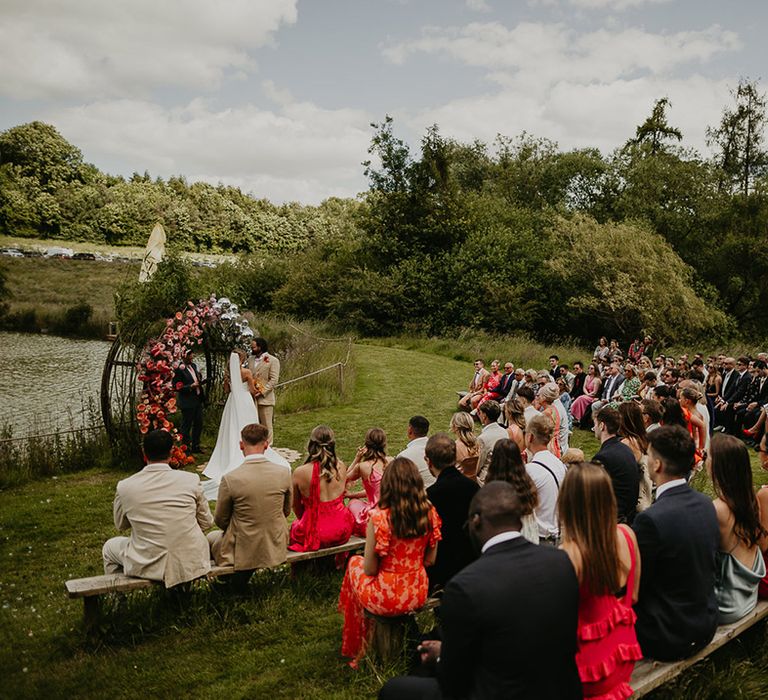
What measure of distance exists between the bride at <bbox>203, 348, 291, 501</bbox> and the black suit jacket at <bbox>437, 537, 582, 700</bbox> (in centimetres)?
791

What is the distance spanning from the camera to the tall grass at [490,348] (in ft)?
78.1

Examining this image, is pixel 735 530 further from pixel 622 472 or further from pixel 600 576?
pixel 622 472

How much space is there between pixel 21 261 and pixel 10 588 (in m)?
45.2

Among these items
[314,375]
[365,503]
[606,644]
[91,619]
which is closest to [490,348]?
[314,375]

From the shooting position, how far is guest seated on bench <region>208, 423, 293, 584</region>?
5098 mm

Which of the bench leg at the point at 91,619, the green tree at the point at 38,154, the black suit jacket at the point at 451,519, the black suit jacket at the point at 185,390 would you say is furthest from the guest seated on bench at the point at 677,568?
the green tree at the point at 38,154

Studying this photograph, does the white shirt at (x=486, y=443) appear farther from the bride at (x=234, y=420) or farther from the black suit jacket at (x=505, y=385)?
the black suit jacket at (x=505, y=385)

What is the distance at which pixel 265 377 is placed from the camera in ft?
36.8

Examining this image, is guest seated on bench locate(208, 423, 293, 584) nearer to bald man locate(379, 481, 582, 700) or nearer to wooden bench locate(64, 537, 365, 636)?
wooden bench locate(64, 537, 365, 636)

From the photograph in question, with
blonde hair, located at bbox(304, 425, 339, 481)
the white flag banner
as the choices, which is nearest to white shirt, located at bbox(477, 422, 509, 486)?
blonde hair, located at bbox(304, 425, 339, 481)

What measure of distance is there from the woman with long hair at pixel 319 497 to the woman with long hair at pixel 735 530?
3.14 metres

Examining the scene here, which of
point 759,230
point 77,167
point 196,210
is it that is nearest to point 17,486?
point 759,230

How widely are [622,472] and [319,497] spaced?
297 centimetres

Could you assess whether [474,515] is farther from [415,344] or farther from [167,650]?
[415,344]
